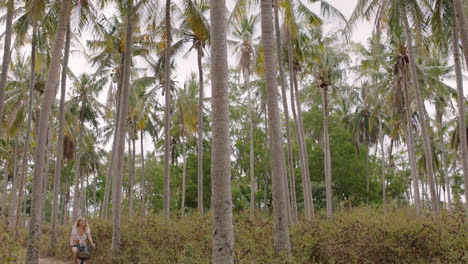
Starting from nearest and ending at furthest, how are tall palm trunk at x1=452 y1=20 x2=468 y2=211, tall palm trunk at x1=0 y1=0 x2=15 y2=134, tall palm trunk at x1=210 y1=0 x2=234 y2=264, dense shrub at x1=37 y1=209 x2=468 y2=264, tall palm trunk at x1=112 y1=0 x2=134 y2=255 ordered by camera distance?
tall palm trunk at x1=210 y1=0 x2=234 y2=264
dense shrub at x1=37 y1=209 x2=468 y2=264
tall palm trunk at x1=452 y1=20 x2=468 y2=211
tall palm trunk at x1=112 y1=0 x2=134 y2=255
tall palm trunk at x1=0 y1=0 x2=15 y2=134

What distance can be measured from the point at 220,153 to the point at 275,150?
2505mm

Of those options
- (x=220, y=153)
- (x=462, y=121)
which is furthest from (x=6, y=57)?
(x=462, y=121)

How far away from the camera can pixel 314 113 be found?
99.8ft

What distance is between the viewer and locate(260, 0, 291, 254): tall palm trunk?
27.3 feet

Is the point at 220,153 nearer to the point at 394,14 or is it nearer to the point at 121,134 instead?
the point at 121,134

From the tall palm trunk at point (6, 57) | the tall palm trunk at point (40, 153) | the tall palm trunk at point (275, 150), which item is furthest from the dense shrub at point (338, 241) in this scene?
the tall palm trunk at point (6, 57)

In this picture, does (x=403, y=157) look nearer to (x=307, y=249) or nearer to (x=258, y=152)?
(x=258, y=152)

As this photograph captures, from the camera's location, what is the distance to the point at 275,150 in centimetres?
857

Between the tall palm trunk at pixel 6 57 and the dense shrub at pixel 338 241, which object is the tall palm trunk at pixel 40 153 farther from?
the tall palm trunk at pixel 6 57

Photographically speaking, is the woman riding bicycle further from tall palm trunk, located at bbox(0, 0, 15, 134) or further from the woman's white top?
tall palm trunk, located at bbox(0, 0, 15, 134)

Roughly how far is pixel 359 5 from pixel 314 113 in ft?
51.9

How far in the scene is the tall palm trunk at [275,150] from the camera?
8.32 m

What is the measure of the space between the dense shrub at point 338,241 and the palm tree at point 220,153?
2056 millimetres

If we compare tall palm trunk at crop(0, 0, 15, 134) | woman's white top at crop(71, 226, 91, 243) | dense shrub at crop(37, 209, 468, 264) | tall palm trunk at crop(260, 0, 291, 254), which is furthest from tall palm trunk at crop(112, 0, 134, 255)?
tall palm trunk at crop(260, 0, 291, 254)
